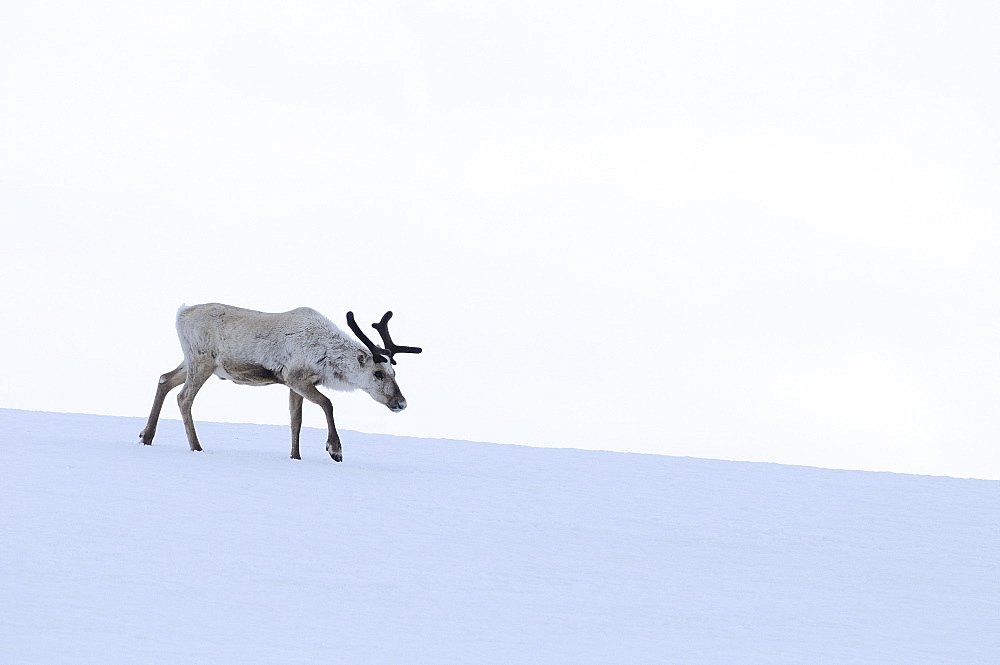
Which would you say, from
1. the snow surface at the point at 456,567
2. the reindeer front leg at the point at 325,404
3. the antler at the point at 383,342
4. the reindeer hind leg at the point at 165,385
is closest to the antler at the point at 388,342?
the antler at the point at 383,342

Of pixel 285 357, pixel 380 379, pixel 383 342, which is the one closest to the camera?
pixel 285 357

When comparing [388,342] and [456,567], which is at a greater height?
[388,342]

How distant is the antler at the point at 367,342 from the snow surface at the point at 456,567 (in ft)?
4.03

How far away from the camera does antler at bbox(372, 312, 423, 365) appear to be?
12826 mm

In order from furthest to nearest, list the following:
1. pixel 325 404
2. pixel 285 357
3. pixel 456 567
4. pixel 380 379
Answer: pixel 380 379, pixel 285 357, pixel 325 404, pixel 456 567

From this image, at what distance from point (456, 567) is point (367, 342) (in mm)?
6037

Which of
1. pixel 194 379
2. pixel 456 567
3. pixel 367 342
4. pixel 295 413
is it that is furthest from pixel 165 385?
pixel 456 567

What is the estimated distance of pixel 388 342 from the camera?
42.3 ft

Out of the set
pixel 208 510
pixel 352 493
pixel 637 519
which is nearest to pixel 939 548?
pixel 637 519

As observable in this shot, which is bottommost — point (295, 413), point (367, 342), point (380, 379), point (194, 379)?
point (295, 413)

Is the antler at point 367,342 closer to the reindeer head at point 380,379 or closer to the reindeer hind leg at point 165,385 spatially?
the reindeer head at point 380,379

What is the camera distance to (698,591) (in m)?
6.88

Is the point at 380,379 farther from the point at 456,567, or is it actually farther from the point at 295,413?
the point at 456,567

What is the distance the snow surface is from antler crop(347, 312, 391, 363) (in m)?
1.23
